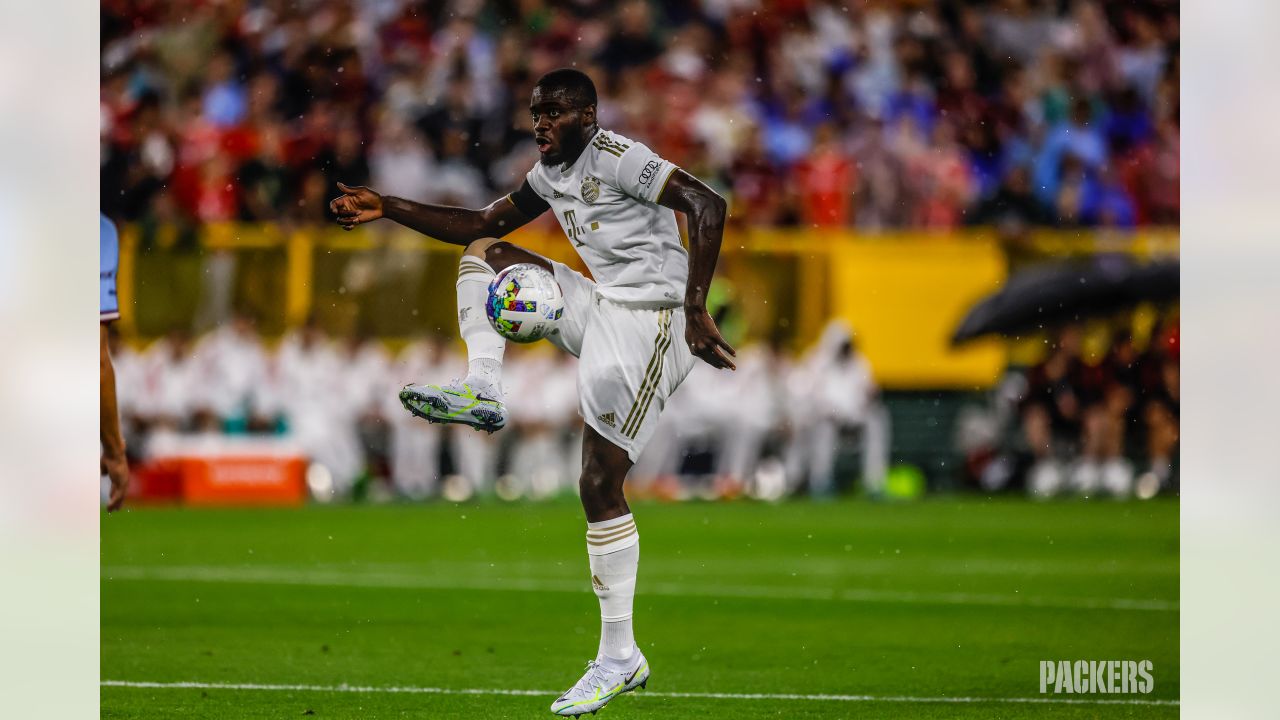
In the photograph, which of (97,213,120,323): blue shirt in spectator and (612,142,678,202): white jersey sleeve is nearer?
(612,142,678,202): white jersey sleeve

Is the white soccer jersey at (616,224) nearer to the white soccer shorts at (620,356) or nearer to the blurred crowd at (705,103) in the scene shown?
the white soccer shorts at (620,356)

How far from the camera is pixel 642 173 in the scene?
5.52 m

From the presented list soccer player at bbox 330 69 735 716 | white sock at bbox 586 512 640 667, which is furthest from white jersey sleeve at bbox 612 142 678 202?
white sock at bbox 586 512 640 667

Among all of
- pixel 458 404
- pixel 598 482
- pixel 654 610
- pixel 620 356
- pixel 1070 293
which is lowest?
pixel 654 610

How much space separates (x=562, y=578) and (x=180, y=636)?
334 cm

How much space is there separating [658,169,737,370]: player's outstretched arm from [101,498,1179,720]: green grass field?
1553mm

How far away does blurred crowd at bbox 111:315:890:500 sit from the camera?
16.7m

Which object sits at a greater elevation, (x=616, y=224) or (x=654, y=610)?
(x=616, y=224)

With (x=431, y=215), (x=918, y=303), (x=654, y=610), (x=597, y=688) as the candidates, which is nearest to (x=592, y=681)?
(x=597, y=688)

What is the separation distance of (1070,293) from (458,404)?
11.4 metres

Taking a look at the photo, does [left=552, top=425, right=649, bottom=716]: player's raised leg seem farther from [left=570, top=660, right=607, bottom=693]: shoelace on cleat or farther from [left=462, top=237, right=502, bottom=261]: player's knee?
[left=462, top=237, right=502, bottom=261]: player's knee

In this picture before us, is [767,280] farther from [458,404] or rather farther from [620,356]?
[458,404]
